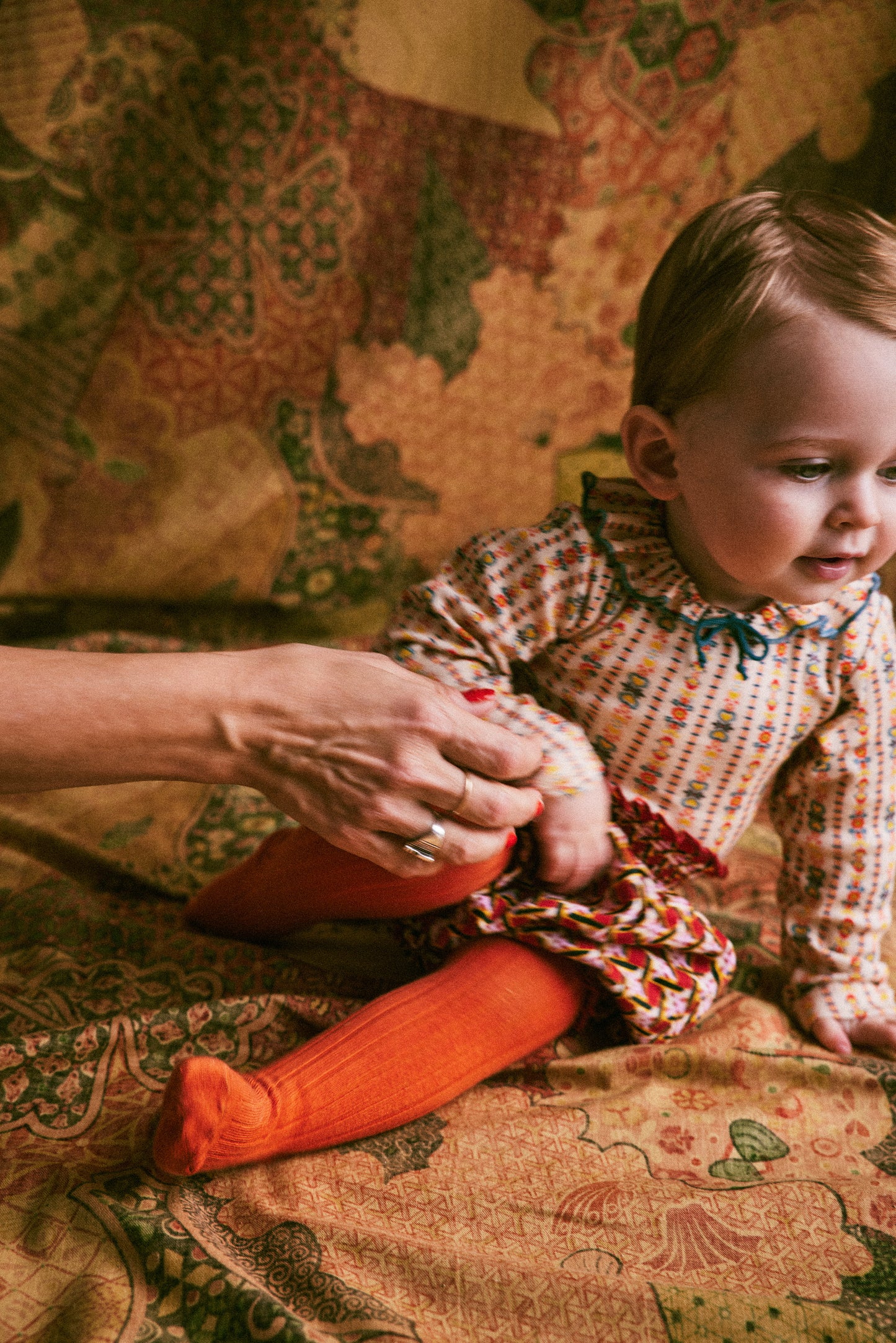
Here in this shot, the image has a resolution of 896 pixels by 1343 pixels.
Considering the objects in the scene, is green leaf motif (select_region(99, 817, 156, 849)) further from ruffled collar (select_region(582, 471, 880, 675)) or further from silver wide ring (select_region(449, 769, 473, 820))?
ruffled collar (select_region(582, 471, 880, 675))

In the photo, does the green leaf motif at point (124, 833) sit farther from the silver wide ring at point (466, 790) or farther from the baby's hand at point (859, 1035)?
the baby's hand at point (859, 1035)

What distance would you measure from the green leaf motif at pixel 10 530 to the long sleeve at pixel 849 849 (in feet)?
3.41

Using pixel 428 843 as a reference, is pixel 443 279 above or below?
above

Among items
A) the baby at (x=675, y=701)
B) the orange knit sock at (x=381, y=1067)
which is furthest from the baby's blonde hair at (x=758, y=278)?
the orange knit sock at (x=381, y=1067)

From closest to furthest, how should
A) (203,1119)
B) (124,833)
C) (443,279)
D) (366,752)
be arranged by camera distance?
(203,1119)
(366,752)
(124,833)
(443,279)

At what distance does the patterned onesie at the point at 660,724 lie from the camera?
0.85 metres

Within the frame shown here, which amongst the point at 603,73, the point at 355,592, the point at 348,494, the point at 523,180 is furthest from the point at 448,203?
the point at 355,592

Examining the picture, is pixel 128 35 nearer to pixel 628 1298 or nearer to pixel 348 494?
pixel 348 494

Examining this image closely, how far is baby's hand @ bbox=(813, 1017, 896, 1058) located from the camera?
88cm

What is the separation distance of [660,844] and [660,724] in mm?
117

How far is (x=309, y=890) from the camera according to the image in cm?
88

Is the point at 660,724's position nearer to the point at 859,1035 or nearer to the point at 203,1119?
the point at 859,1035

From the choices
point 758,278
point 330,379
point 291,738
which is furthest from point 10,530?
point 758,278

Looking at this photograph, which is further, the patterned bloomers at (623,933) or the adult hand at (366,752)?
the patterned bloomers at (623,933)
